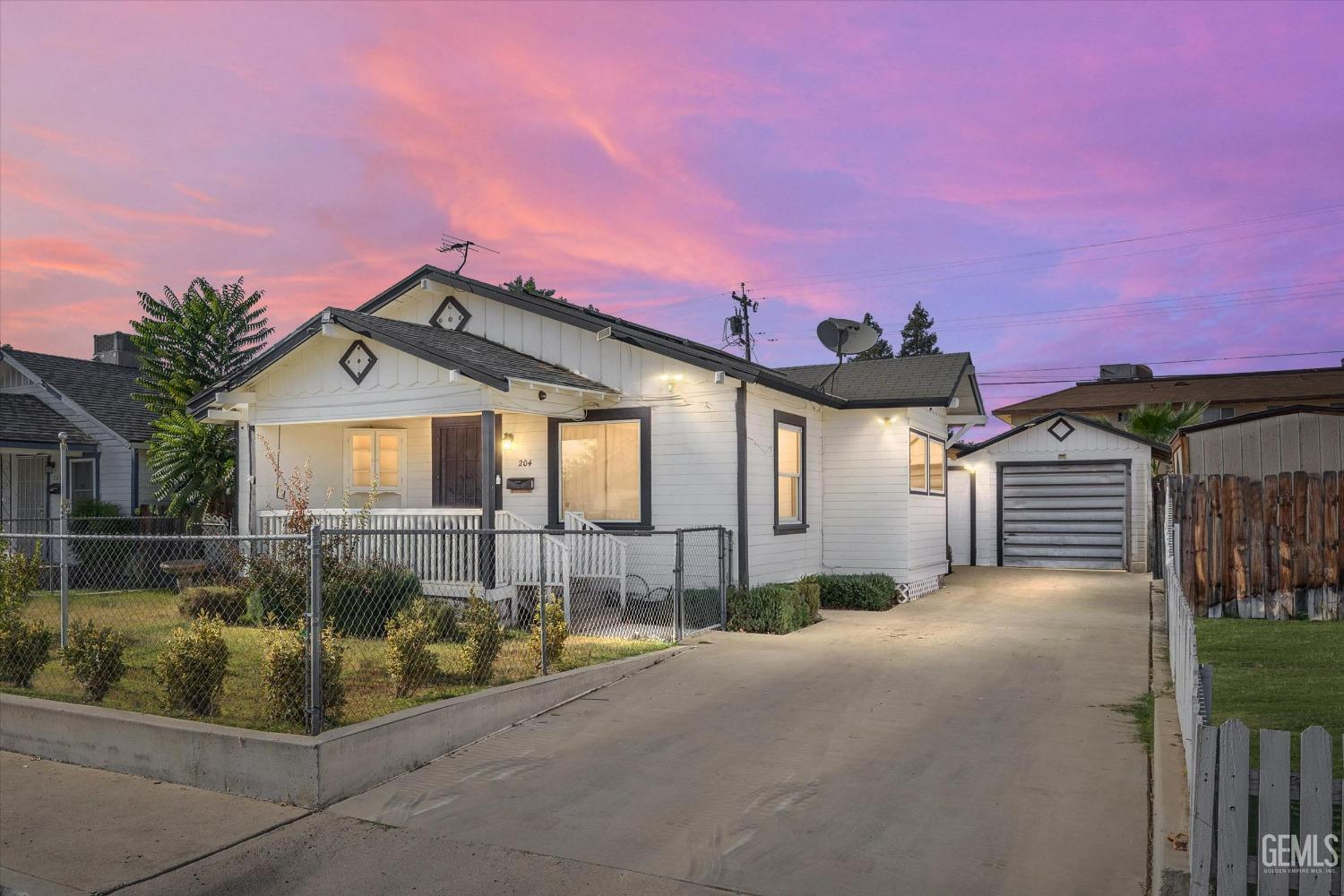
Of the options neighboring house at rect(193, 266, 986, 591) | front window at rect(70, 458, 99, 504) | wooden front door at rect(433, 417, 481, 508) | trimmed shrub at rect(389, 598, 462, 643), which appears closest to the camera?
trimmed shrub at rect(389, 598, 462, 643)

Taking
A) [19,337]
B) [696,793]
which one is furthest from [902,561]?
[19,337]

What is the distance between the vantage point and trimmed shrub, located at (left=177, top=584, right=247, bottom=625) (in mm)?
12102

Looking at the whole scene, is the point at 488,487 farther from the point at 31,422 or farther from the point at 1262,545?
the point at 31,422

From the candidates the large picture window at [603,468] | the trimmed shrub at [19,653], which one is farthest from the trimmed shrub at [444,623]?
the large picture window at [603,468]

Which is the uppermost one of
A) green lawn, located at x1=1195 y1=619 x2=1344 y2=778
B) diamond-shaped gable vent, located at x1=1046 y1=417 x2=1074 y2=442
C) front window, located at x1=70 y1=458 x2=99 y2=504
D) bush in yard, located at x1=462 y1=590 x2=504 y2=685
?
diamond-shaped gable vent, located at x1=1046 y1=417 x2=1074 y2=442

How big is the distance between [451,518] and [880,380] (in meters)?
8.05

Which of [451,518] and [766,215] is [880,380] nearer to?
[451,518]

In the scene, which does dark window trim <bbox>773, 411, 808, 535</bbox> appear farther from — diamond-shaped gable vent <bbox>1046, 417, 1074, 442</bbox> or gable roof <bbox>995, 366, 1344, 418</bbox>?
gable roof <bbox>995, 366, 1344, 418</bbox>

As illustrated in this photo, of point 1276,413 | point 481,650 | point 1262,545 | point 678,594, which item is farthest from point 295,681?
point 1276,413

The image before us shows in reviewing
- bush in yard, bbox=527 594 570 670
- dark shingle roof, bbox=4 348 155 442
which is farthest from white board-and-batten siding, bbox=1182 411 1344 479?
dark shingle roof, bbox=4 348 155 442

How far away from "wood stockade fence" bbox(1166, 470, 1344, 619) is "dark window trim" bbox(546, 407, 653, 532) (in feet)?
23.0

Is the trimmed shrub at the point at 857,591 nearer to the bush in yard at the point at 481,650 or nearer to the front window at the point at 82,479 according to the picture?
the bush in yard at the point at 481,650

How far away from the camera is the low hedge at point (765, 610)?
1185cm

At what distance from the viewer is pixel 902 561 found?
1562cm
